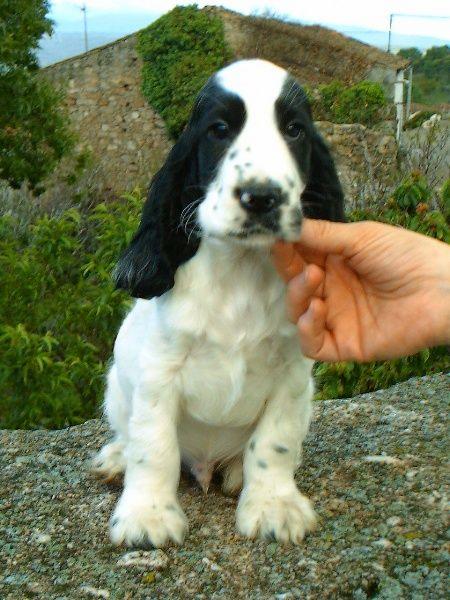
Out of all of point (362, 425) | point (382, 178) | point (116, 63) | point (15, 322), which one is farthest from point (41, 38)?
point (116, 63)

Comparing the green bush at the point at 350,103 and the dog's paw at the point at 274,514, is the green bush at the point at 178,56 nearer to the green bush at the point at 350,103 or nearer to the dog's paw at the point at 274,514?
the green bush at the point at 350,103

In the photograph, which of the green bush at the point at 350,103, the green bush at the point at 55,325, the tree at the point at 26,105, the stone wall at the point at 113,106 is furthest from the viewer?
the stone wall at the point at 113,106

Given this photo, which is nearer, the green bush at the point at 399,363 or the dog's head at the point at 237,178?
Answer: the dog's head at the point at 237,178

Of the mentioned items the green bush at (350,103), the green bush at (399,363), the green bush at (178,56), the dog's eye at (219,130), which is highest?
the green bush at (178,56)

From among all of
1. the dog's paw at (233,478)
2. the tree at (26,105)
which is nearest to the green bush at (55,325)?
the dog's paw at (233,478)

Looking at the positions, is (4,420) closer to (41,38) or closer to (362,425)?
(362,425)
